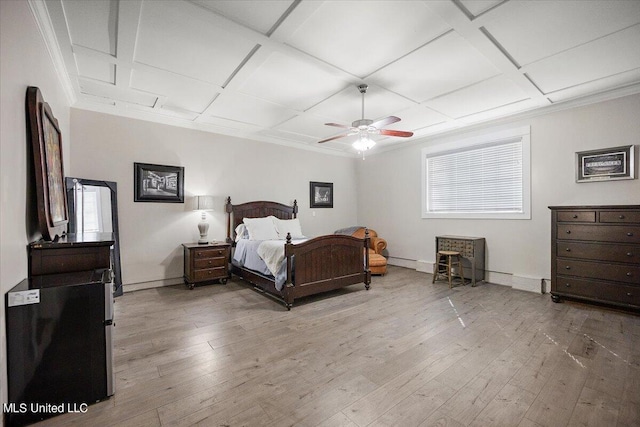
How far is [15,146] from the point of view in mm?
1772

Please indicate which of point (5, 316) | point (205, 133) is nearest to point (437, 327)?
point (5, 316)

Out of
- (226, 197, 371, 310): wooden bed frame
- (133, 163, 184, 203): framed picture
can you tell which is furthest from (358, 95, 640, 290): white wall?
(133, 163, 184, 203): framed picture

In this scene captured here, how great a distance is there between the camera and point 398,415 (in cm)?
171

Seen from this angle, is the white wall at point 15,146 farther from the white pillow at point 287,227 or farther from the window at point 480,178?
the window at point 480,178

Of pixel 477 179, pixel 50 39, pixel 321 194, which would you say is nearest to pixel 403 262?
pixel 477 179

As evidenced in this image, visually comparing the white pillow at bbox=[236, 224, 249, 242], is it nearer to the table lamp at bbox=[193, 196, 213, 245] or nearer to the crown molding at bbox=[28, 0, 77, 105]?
the table lamp at bbox=[193, 196, 213, 245]

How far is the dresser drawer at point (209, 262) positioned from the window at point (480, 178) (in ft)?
13.6

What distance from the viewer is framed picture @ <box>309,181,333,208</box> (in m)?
6.58

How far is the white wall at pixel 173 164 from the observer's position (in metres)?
4.12

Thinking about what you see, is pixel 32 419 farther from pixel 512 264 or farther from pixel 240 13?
pixel 512 264

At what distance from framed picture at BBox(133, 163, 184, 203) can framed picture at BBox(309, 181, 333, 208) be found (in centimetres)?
285

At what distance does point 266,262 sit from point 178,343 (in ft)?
5.21

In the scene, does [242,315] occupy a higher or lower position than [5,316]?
lower

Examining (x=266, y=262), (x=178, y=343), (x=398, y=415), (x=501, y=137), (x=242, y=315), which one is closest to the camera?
(x=398, y=415)
